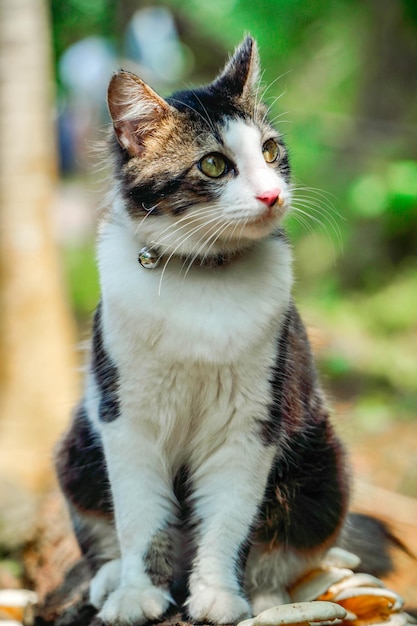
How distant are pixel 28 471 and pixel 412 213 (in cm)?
410

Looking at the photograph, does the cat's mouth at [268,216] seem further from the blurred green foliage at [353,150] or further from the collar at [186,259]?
the blurred green foliage at [353,150]

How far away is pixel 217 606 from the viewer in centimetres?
194

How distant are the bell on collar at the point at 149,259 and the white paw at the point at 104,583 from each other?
0.93 m

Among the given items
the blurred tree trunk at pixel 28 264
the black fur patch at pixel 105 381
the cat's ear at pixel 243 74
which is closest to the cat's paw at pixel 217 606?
the black fur patch at pixel 105 381

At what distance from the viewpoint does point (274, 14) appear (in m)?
5.92

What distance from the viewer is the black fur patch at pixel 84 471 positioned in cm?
224

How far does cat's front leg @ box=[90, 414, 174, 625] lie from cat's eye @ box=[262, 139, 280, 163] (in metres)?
0.79

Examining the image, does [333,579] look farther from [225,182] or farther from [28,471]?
[28,471]

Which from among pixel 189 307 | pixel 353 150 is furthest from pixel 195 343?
pixel 353 150

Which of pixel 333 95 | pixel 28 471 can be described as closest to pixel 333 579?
pixel 28 471

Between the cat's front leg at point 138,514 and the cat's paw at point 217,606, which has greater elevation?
the cat's front leg at point 138,514

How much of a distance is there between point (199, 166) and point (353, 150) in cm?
550

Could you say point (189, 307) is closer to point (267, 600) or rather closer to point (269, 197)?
point (269, 197)

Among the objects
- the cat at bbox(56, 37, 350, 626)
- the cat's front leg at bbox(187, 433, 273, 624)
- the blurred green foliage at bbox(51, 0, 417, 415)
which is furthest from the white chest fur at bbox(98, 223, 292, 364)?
the blurred green foliage at bbox(51, 0, 417, 415)
